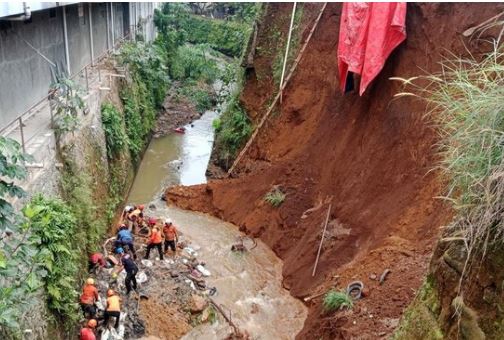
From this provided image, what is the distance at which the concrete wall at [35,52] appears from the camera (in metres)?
10.4

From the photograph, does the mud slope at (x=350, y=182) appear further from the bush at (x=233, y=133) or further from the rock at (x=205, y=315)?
the rock at (x=205, y=315)

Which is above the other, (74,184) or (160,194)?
(74,184)

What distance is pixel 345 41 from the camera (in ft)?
39.3

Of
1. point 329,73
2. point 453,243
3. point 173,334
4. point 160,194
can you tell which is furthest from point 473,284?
point 160,194

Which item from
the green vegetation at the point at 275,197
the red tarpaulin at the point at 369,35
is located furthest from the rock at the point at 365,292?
the red tarpaulin at the point at 369,35

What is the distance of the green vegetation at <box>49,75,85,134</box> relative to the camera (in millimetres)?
10078

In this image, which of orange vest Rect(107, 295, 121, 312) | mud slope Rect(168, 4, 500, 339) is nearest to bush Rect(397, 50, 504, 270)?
mud slope Rect(168, 4, 500, 339)

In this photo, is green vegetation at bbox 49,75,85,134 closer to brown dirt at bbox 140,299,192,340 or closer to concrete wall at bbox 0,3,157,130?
concrete wall at bbox 0,3,157,130

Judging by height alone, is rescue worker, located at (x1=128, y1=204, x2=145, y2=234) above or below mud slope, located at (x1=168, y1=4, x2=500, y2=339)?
below

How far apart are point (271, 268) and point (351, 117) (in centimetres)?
476

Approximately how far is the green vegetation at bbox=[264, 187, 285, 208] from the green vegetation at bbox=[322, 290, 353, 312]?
500 centimetres

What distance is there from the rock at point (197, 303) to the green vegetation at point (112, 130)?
594 cm

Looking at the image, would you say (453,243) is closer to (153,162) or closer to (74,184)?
(74,184)

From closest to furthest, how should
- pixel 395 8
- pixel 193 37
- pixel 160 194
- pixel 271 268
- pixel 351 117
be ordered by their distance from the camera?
pixel 395 8 < pixel 271 268 < pixel 351 117 < pixel 160 194 < pixel 193 37
